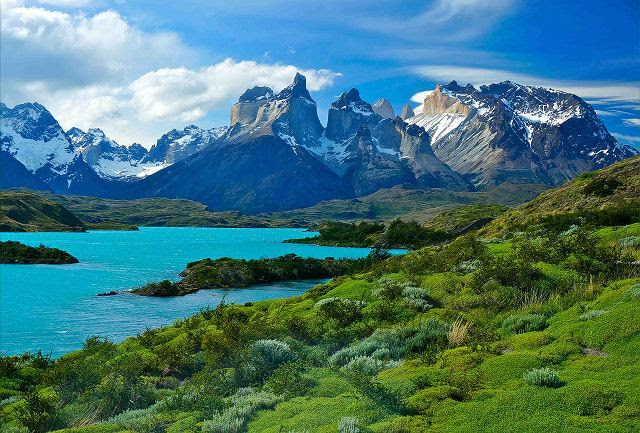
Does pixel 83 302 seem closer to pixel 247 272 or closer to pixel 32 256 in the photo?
pixel 247 272

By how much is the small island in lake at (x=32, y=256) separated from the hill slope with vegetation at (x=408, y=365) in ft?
353

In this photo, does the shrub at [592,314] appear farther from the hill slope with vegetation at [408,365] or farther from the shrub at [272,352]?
the shrub at [272,352]

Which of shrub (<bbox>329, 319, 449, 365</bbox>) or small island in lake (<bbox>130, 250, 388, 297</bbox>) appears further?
small island in lake (<bbox>130, 250, 388, 297</bbox>)

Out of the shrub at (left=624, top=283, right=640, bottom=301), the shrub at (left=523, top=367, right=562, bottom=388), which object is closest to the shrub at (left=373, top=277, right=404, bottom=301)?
the shrub at (left=624, top=283, right=640, bottom=301)

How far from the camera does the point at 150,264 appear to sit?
129 m

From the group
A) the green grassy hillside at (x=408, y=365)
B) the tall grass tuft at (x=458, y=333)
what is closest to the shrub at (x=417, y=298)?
the green grassy hillside at (x=408, y=365)

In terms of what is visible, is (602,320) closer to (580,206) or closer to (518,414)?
(518,414)

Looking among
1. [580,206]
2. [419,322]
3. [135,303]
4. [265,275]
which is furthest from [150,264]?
[419,322]

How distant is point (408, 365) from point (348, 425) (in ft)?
18.6

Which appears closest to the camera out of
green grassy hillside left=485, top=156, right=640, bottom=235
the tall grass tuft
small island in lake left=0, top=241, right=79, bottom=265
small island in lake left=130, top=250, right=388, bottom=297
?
the tall grass tuft

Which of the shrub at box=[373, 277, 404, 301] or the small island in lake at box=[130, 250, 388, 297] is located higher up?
the shrub at box=[373, 277, 404, 301]

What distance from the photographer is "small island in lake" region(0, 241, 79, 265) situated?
126 metres

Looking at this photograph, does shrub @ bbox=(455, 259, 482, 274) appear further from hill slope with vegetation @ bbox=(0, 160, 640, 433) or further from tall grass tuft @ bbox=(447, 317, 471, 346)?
tall grass tuft @ bbox=(447, 317, 471, 346)

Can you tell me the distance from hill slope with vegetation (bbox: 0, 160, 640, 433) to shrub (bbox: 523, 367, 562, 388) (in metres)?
0.03
